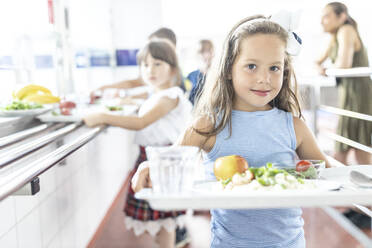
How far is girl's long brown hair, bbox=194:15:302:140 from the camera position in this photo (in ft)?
3.75

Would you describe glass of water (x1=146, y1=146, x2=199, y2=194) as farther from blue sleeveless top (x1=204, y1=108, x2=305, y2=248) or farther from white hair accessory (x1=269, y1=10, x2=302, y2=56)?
white hair accessory (x1=269, y1=10, x2=302, y2=56)

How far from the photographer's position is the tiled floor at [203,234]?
251cm

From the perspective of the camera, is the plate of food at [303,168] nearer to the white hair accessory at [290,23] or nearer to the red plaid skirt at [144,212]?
the white hair accessory at [290,23]

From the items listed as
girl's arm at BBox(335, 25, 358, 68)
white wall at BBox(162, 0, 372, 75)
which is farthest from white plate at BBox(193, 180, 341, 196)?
white wall at BBox(162, 0, 372, 75)

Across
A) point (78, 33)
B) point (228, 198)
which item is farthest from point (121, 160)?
point (228, 198)

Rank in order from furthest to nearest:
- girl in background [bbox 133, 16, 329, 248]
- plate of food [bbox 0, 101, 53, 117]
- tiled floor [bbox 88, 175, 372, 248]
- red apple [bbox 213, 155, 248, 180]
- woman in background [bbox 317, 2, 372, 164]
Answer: tiled floor [bbox 88, 175, 372, 248] < woman in background [bbox 317, 2, 372, 164] < plate of food [bbox 0, 101, 53, 117] < girl in background [bbox 133, 16, 329, 248] < red apple [bbox 213, 155, 248, 180]

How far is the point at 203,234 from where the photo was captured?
2709 millimetres

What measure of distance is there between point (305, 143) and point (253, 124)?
183mm

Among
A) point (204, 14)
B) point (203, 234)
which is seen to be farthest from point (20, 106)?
point (204, 14)

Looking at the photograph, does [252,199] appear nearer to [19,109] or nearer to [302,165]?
[302,165]

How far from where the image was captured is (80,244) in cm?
236

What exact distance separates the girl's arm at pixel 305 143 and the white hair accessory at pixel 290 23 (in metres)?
0.24

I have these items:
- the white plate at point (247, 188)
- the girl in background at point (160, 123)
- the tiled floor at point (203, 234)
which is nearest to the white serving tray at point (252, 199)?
the white plate at point (247, 188)

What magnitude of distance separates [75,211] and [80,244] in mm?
227
